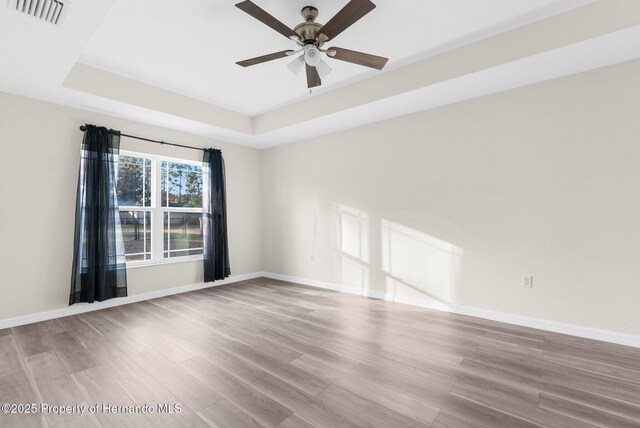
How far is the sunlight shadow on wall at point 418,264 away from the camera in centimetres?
365

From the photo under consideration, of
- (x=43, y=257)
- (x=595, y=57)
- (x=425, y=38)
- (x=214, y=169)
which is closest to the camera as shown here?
(x=595, y=57)

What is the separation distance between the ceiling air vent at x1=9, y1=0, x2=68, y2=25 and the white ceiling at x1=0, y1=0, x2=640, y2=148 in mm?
56

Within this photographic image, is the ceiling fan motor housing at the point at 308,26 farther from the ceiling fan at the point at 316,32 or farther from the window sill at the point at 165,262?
the window sill at the point at 165,262

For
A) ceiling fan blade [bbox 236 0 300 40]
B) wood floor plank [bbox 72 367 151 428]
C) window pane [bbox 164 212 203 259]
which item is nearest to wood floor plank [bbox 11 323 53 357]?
wood floor plank [bbox 72 367 151 428]

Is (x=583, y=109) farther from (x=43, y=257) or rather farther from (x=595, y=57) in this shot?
(x=43, y=257)

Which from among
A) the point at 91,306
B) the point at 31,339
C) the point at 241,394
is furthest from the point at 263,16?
the point at 91,306

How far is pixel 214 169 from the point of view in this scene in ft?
16.5

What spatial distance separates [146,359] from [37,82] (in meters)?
2.99

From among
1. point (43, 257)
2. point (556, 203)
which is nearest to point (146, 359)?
point (43, 257)

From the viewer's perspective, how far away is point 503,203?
3.30 m

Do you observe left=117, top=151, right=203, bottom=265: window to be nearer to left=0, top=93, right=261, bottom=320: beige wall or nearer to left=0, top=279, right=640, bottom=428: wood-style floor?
left=0, top=93, right=261, bottom=320: beige wall

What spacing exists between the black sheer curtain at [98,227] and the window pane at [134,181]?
0.88 feet

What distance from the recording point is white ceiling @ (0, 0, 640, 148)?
2363 mm

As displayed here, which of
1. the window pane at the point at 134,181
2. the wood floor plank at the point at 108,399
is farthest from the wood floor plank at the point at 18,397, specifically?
the window pane at the point at 134,181
